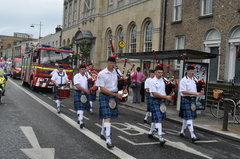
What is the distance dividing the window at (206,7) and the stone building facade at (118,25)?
4.52m

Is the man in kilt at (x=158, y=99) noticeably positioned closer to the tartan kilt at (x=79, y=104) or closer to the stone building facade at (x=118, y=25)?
the tartan kilt at (x=79, y=104)

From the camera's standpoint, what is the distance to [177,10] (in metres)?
20.3

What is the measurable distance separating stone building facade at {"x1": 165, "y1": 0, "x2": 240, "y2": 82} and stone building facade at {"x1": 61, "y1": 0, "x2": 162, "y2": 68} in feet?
6.43

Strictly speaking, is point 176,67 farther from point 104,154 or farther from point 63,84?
point 104,154

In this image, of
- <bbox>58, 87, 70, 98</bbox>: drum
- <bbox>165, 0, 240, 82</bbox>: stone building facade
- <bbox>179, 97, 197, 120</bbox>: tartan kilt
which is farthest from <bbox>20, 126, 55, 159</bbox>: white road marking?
<bbox>165, 0, 240, 82</bbox>: stone building facade

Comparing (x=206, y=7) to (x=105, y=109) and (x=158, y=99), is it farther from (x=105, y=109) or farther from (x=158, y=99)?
(x=105, y=109)

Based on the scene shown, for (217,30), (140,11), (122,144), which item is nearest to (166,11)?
(140,11)

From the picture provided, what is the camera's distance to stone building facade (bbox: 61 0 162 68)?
2314 centimetres

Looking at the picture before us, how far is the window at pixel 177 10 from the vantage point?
19984 mm

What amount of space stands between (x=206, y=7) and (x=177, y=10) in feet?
9.76

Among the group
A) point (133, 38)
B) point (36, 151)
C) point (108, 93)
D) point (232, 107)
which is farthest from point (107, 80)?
point (133, 38)

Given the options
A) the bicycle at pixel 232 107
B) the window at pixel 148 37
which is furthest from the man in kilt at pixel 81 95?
the window at pixel 148 37

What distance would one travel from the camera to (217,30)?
1659 cm

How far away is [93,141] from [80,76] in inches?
96.2
